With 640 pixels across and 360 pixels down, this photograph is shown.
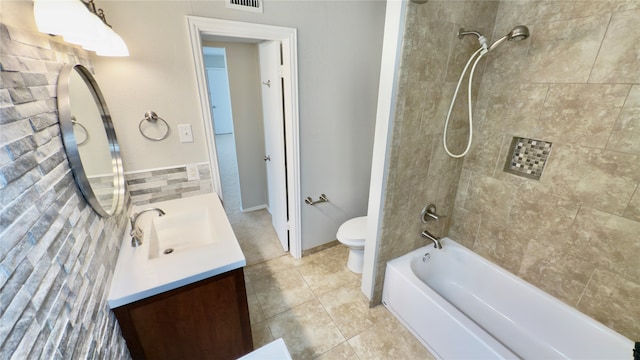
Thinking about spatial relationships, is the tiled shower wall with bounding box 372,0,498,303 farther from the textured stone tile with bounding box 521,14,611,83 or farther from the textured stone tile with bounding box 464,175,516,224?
the textured stone tile with bounding box 521,14,611,83

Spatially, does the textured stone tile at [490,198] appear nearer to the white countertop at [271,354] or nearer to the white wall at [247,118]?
the white countertop at [271,354]

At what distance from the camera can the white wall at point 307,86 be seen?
1396 millimetres

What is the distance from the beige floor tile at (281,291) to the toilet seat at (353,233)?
0.51m

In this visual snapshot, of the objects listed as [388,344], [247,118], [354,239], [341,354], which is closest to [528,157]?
[354,239]

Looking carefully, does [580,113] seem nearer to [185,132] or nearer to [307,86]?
[307,86]

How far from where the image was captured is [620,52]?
1092 mm

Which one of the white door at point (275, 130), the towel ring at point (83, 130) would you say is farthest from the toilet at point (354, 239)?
the towel ring at point (83, 130)

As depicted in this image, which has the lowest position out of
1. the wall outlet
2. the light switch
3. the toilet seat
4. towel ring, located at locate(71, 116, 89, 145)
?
the toilet seat

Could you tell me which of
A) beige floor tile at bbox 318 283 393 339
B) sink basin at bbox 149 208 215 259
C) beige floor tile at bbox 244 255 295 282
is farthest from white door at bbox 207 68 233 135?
beige floor tile at bbox 318 283 393 339

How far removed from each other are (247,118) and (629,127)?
292 cm

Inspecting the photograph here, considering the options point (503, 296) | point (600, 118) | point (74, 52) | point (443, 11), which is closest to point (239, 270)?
point (74, 52)

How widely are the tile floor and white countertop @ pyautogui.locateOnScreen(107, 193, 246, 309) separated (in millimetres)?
842

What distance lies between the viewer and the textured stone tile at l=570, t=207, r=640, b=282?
1.17m

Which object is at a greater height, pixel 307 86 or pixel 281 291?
pixel 307 86
